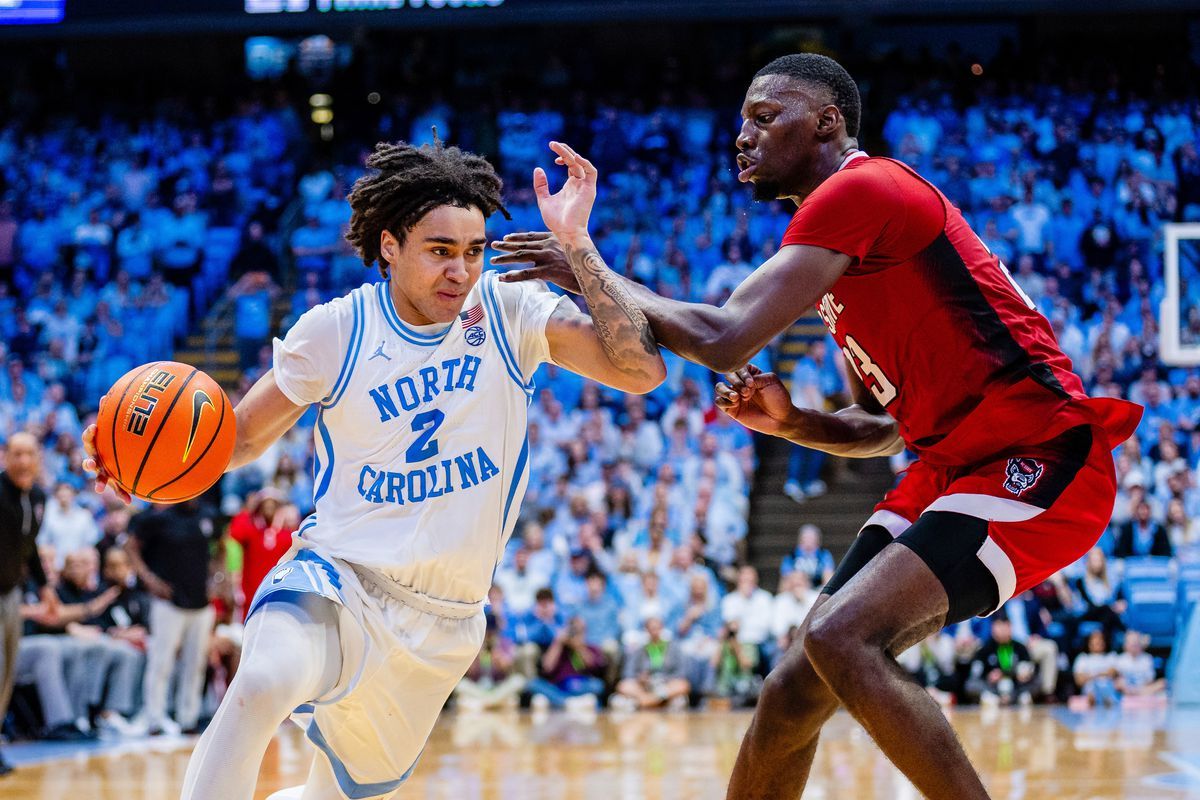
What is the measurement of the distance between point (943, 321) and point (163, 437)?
2.14m

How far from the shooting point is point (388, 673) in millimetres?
3738

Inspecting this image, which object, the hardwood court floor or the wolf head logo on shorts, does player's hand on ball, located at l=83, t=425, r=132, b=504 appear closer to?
the wolf head logo on shorts

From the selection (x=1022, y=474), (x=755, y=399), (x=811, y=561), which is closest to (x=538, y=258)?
(x=755, y=399)

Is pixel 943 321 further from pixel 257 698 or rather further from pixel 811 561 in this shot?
pixel 811 561

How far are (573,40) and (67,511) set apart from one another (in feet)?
34.6

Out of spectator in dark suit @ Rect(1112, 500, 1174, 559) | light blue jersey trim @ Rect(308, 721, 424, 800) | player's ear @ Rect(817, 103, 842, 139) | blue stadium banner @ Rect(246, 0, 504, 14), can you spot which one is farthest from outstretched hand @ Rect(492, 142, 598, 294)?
blue stadium banner @ Rect(246, 0, 504, 14)

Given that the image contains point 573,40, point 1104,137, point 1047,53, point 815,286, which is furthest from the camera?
point 573,40

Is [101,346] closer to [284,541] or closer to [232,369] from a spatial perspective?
[232,369]

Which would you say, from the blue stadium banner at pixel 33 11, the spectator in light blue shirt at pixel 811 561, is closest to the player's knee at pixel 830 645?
the spectator in light blue shirt at pixel 811 561

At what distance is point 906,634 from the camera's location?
3.47 meters

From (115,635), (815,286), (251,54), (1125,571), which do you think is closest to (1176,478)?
(1125,571)

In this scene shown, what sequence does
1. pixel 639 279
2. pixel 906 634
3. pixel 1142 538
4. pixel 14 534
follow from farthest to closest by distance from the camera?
pixel 639 279 < pixel 1142 538 < pixel 14 534 < pixel 906 634

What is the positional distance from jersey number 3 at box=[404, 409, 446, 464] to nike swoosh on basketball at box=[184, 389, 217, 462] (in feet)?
1.95

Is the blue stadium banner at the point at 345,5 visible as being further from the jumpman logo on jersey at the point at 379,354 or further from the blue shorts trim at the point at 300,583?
the blue shorts trim at the point at 300,583
